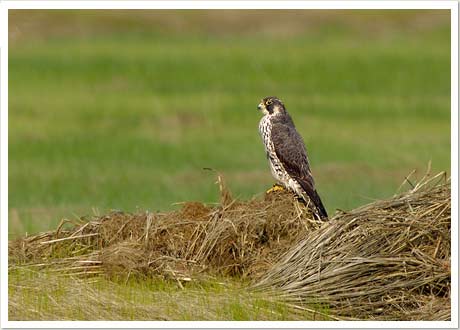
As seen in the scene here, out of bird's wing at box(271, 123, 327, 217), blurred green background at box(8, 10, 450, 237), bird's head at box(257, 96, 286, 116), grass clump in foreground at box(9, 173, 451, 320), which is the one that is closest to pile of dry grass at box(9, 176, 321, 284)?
grass clump in foreground at box(9, 173, 451, 320)

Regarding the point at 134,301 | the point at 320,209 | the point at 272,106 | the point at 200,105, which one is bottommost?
the point at 134,301

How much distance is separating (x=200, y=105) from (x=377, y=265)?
58.0 ft

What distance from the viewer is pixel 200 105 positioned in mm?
27469

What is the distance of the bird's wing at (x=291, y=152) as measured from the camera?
11867mm

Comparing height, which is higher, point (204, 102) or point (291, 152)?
point (204, 102)

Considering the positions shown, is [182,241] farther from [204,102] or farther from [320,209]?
[204,102]

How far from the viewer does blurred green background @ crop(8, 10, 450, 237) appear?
19266mm

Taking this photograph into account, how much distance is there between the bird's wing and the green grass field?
1.70m

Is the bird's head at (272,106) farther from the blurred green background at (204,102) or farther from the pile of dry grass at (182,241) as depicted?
the blurred green background at (204,102)

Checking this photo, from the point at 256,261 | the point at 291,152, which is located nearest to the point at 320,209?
A: the point at 291,152

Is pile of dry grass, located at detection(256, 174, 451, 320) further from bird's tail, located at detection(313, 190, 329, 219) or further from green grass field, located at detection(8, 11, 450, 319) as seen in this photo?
bird's tail, located at detection(313, 190, 329, 219)

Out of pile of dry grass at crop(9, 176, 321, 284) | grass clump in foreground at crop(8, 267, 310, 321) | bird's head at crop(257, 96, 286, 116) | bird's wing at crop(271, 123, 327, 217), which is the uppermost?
bird's head at crop(257, 96, 286, 116)

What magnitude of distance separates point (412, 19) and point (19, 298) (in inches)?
1178

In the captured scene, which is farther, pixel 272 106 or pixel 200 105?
pixel 200 105
